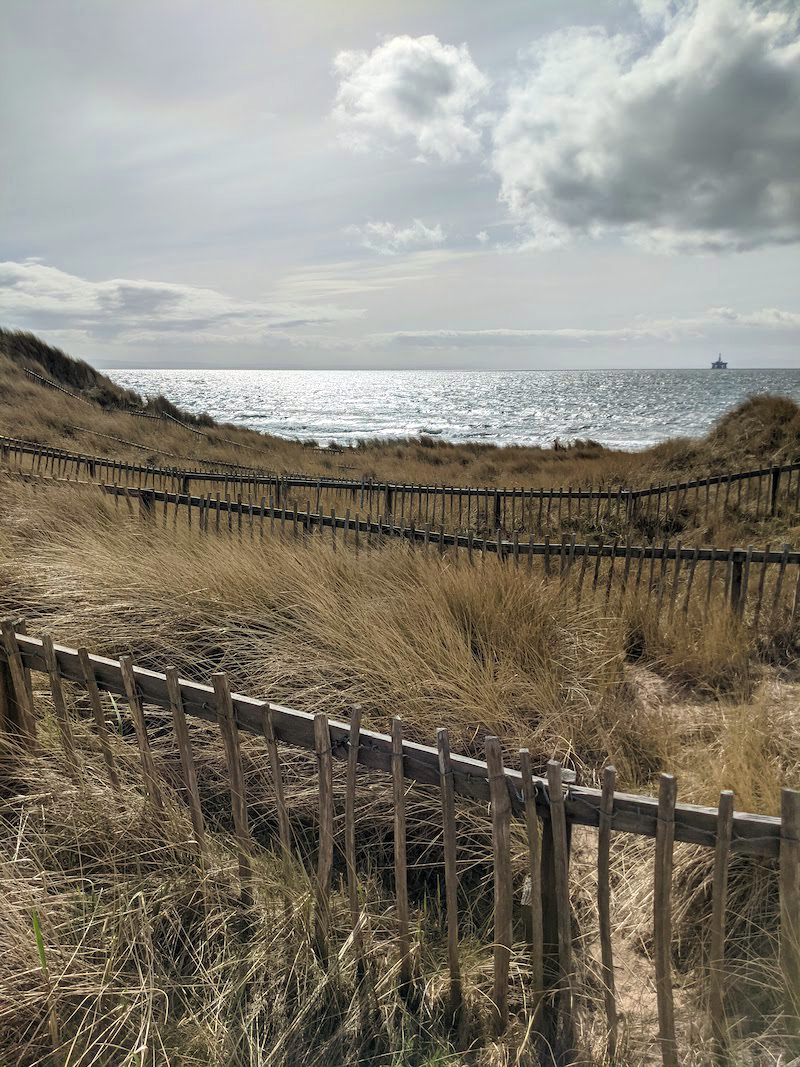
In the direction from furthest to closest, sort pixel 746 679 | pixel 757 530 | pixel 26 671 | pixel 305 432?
pixel 305 432 → pixel 757 530 → pixel 746 679 → pixel 26 671

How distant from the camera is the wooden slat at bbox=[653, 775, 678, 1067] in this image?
7.24 feet

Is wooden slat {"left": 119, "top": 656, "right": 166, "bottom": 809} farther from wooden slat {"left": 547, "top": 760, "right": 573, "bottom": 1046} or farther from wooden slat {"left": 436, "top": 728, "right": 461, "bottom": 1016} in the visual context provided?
wooden slat {"left": 547, "top": 760, "right": 573, "bottom": 1046}

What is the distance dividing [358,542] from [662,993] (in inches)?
209

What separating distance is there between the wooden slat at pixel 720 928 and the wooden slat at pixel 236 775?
1830mm

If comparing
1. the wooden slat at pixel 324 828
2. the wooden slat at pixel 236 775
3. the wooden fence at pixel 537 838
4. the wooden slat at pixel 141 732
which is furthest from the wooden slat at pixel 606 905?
the wooden slat at pixel 141 732

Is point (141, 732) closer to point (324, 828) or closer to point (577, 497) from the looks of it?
point (324, 828)

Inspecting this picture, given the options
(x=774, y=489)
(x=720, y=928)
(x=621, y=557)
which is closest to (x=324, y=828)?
(x=720, y=928)

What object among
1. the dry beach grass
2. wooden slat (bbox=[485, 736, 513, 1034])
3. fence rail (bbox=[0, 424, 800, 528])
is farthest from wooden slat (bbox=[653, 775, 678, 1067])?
fence rail (bbox=[0, 424, 800, 528])

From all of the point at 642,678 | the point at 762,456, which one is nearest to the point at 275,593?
the point at 642,678

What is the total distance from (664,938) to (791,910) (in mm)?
432

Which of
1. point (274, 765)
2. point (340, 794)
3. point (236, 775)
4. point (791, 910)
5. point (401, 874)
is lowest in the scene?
point (340, 794)

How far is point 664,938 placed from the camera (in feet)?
7.43

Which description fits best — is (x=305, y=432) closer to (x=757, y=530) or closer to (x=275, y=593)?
(x=757, y=530)

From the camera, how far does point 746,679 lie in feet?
15.4
